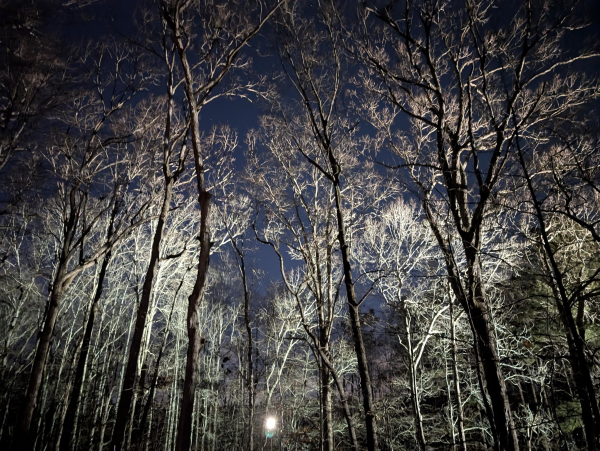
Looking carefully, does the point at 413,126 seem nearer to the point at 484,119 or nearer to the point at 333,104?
the point at 484,119

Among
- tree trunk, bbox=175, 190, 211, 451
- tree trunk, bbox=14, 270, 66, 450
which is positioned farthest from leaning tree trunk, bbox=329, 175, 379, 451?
tree trunk, bbox=14, 270, 66, 450

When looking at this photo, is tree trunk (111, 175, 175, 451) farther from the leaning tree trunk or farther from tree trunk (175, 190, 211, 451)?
the leaning tree trunk

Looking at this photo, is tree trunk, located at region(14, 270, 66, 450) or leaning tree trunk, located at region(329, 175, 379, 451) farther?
tree trunk, located at region(14, 270, 66, 450)

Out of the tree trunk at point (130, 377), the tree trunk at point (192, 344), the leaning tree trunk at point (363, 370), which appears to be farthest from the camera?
the tree trunk at point (130, 377)

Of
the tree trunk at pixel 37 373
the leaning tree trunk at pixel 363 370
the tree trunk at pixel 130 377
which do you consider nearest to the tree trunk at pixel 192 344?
the tree trunk at pixel 130 377

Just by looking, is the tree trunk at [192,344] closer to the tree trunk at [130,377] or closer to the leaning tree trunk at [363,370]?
the tree trunk at [130,377]

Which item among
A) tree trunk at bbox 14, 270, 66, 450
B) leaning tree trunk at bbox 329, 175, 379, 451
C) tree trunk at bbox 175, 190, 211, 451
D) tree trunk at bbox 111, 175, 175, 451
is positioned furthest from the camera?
tree trunk at bbox 14, 270, 66, 450

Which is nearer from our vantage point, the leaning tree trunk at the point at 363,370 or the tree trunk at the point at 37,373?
the leaning tree trunk at the point at 363,370

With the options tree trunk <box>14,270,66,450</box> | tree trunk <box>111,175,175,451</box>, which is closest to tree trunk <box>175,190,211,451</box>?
tree trunk <box>111,175,175,451</box>

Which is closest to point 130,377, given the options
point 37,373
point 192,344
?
point 192,344

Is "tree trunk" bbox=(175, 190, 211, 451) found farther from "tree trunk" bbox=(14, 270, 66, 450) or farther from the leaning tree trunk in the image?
"tree trunk" bbox=(14, 270, 66, 450)

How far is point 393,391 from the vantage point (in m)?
16.3

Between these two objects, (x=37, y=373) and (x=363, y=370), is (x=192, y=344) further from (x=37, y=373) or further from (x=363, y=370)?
(x=37, y=373)

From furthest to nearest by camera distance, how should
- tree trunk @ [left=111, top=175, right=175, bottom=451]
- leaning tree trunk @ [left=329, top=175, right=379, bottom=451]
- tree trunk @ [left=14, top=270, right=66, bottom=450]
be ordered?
tree trunk @ [left=14, top=270, right=66, bottom=450] → tree trunk @ [left=111, top=175, right=175, bottom=451] → leaning tree trunk @ [left=329, top=175, right=379, bottom=451]
